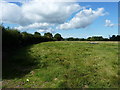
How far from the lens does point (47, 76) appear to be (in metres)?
5.03

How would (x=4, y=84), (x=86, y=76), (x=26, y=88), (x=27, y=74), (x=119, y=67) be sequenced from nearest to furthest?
1. (x=26, y=88)
2. (x=4, y=84)
3. (x=86, y=76)
4. (x=27, y=74)
5. (x=119, y=67)

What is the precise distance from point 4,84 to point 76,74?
2.61 m

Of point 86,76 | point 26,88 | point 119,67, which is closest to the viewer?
point 26,88

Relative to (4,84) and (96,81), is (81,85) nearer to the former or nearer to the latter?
(96,81)

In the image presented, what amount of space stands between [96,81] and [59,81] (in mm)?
1261

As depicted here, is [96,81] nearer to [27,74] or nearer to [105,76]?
[105,76]

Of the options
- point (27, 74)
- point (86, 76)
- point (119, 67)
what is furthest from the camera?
point (119, 67)

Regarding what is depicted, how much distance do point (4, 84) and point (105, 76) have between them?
362 cm

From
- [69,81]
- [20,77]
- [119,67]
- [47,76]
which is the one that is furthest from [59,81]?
[119,67]

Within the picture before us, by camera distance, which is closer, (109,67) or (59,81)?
(59,81)

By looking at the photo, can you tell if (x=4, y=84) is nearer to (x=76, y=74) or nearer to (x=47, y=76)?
(x=47, y=76)

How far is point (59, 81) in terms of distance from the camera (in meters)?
4.54

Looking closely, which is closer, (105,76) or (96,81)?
(96,81)

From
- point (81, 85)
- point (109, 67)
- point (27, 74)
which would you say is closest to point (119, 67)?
point (109, 67)
